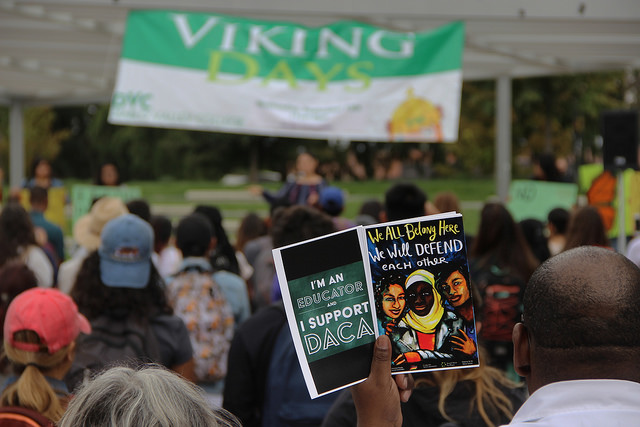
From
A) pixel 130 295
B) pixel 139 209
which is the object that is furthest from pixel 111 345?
pixel 139 209

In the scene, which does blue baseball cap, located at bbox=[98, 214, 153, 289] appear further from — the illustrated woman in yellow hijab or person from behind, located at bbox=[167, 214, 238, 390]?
the illustrated woman in yellow hijab

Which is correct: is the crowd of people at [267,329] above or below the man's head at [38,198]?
below

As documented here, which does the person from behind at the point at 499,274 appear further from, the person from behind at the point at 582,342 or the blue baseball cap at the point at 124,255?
the person from behind at the point at 582,342

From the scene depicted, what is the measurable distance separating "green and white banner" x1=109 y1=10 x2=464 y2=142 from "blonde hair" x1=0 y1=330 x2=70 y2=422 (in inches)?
155

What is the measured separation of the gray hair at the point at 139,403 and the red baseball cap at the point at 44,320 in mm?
1417

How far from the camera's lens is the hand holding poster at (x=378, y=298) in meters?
1.86

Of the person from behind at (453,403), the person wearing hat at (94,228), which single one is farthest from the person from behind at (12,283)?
the person from behind at (453,403)

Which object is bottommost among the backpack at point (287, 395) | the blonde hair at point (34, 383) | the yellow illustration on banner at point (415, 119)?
the backpack at point (287, 395)

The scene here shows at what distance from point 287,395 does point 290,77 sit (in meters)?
4.05

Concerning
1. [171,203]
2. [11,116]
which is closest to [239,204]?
[171,203]

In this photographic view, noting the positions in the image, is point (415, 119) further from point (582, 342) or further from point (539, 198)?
point (582, 342)

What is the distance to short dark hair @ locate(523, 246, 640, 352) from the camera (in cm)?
156

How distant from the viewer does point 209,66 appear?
22.9 feet

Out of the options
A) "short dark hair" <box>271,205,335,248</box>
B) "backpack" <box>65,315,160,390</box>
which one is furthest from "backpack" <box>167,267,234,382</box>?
"backpack" <box>65,315,160,390</box>
